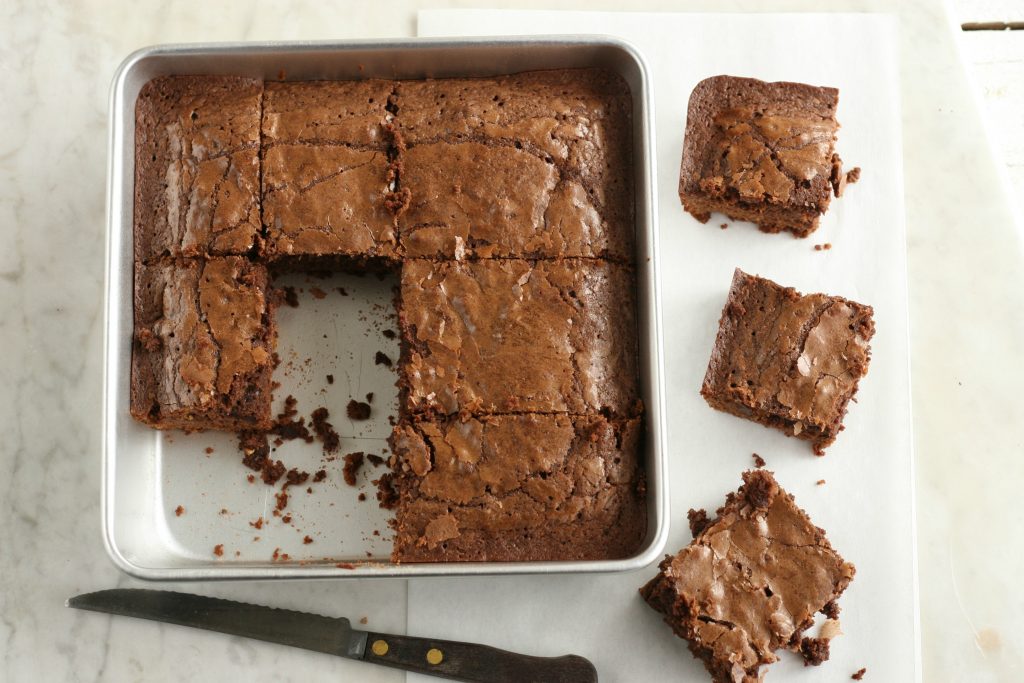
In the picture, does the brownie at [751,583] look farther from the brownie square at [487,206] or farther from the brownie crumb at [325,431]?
the brownie crumb at [325,431]

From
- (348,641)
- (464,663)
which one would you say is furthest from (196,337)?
(464,663)

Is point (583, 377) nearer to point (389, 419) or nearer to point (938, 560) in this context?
point (389, 419)

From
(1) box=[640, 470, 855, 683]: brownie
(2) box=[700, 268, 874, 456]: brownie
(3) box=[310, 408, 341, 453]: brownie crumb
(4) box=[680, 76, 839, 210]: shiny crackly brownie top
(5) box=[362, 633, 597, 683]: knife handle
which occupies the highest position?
(4) box=[680, 76, 839, 210]: shiny crackly brownie top

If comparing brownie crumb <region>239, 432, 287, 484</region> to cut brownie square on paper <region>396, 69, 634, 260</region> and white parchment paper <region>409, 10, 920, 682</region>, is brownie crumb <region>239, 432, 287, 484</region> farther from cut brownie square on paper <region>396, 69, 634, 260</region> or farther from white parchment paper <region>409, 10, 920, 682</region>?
cut brownie square on paper <region>396, 69, 634, 260</region>

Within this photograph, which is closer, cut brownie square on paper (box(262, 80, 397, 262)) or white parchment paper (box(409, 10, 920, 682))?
cut brownie square on paper (box(262, 80, 397, 262))

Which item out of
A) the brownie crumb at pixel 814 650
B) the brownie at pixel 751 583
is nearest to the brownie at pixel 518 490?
the brownie at pixel 751 583

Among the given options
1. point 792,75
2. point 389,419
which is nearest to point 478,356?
point 389,419

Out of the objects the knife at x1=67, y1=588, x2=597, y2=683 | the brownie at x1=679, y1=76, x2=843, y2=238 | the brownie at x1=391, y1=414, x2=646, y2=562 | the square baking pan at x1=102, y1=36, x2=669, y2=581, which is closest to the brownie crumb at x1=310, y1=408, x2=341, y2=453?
the square baking pan at x1=102, y1=36, x2=669, y2=581
